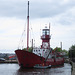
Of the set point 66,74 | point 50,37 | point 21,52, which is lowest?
point 66,74

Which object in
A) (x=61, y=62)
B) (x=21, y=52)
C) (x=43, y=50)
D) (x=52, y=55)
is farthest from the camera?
(x=61, y=62)

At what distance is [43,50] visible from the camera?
49.4 m

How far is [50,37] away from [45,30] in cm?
211

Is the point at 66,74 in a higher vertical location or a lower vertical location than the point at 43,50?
lower

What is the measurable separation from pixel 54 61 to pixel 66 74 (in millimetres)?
15555

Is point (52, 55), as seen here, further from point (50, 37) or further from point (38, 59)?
point (38, 59)

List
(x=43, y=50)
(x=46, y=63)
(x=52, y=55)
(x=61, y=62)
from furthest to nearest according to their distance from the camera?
(x=61, y=62)
(x=52, y=55)
(x=43, y=50)
(x=46, y=63)

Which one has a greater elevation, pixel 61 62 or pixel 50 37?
pixel 50 37

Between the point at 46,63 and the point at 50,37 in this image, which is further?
the point at 50,37

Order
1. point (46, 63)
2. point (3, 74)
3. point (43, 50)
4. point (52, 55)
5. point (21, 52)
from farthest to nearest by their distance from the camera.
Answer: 1. point (52, 55)
2. point (43, 50)
3. point (46, 63)
4. point (21, 52)
5. point (3, 74)

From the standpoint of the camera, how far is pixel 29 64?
43.6 m

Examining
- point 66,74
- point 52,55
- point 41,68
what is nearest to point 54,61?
point 52,55

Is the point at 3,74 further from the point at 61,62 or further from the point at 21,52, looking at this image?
the point at 61,62

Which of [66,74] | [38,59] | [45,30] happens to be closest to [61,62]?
[45,30]
